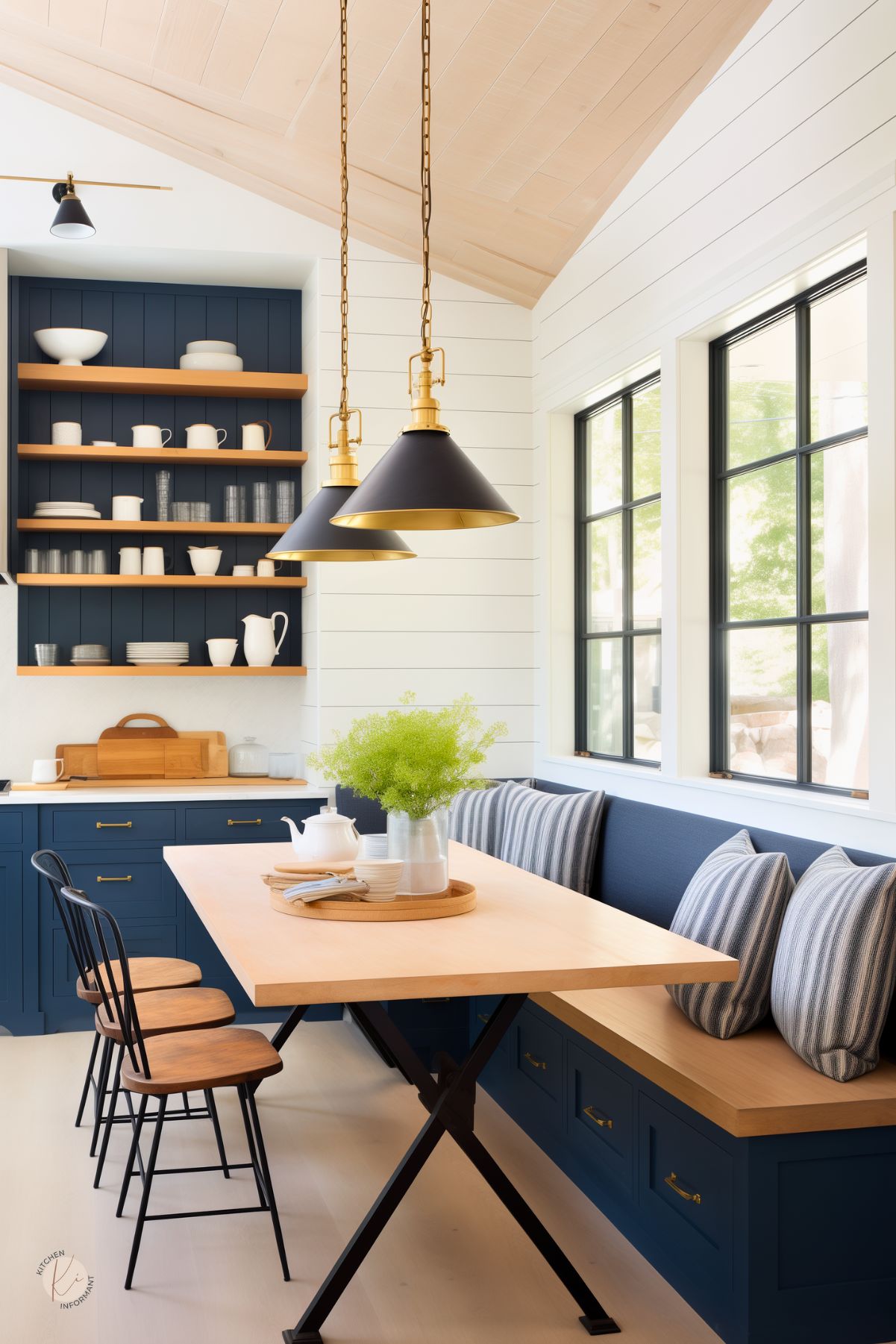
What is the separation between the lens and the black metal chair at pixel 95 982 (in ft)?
11.5

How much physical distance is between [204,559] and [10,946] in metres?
1.81

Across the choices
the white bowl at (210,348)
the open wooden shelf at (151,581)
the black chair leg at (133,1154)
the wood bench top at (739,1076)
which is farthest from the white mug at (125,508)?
the wood bench top at (739,1076)

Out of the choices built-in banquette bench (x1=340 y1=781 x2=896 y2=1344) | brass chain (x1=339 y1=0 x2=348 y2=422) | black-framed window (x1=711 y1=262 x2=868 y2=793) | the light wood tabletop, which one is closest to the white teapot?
the light wood tabletop

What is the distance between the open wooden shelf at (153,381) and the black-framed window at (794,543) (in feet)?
7.60

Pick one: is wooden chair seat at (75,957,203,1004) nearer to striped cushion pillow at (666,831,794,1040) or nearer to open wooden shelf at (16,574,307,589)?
striped cushion pillow at (666,831,794,1040)

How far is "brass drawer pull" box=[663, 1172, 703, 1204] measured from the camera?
2729 mm

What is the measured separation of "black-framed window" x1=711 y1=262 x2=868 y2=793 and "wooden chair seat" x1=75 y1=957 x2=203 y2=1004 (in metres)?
1.77

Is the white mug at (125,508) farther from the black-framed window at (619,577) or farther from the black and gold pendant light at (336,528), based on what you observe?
the black and gold pendant light at (336,528)

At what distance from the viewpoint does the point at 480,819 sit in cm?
489

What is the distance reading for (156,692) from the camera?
5840 mm

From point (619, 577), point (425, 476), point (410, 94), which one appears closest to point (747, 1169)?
point (425, 476)

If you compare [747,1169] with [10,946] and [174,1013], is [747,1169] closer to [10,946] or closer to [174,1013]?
[174,1013]

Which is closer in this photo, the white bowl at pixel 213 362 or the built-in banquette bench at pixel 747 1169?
the built-in banquette bench at pixel 747 1169

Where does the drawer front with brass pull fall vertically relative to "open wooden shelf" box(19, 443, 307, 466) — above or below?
below
